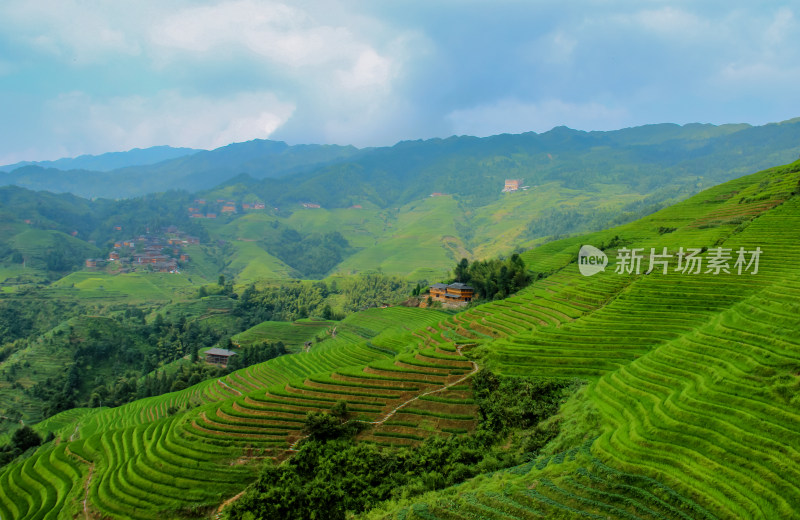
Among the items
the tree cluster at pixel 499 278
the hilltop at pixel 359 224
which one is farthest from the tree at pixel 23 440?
the hilltop at pixel 359 224

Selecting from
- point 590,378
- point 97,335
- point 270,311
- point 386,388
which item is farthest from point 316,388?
point 270,311

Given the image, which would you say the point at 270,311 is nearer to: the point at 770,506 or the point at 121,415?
the point at 121,415

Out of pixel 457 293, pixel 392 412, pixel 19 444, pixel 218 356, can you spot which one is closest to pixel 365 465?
pixel 392 412

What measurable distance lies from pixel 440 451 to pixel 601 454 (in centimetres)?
650

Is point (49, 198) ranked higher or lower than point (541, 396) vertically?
higher

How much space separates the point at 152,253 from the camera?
129375mm

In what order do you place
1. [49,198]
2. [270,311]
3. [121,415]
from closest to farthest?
[121,415]
[270,311]
[49,198]

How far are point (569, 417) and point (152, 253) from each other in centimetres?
13457

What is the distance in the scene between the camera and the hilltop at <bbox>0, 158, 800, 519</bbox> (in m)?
12.5

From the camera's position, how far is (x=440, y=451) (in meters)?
18.2

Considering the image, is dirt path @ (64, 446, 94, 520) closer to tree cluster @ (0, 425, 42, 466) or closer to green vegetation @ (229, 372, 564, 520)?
green vegetation @ (229, 372, 564, 520)

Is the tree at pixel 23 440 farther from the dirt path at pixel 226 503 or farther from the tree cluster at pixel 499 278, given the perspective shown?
the tree cluster at pixel 499 278

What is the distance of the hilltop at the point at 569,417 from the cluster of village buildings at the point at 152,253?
94.9m

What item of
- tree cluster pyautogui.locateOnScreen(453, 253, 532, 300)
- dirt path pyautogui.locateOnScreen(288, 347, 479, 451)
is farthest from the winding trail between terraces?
tree cluster pyautogui.locateOnScreen(453, 253, 532, 300)
